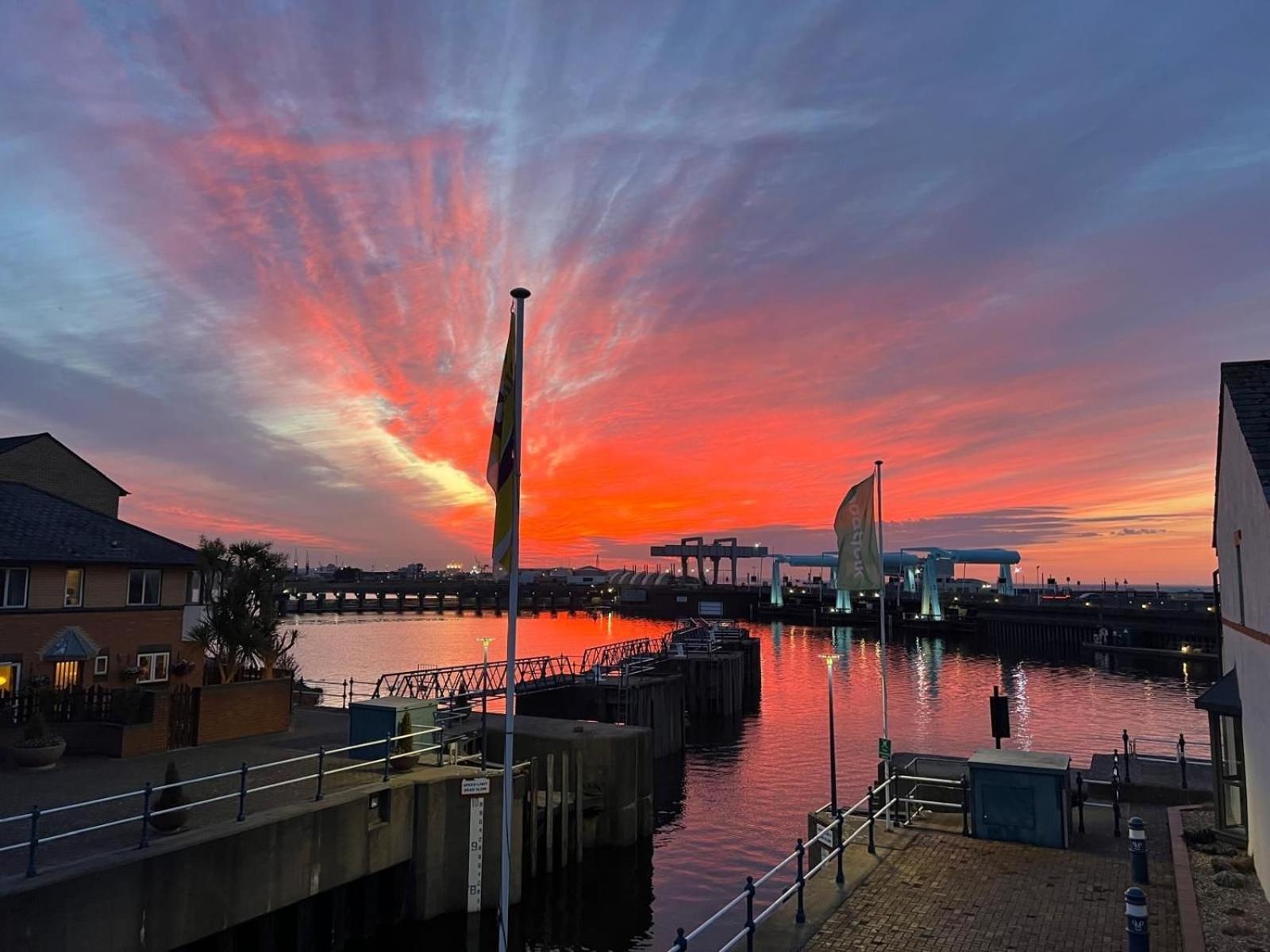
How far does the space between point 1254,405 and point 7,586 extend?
34.8 meters

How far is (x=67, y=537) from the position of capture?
3112 centimetres

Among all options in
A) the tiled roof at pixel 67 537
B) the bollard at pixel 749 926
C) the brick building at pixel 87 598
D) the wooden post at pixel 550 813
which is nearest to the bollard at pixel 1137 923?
the bollard at pixel 749 926

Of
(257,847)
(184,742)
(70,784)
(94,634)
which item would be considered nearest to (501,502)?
(257,847)

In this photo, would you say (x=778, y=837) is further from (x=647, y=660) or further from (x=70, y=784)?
(x=647, y=660)

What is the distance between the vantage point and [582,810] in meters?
30.2

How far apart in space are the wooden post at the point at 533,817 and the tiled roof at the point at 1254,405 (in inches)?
819

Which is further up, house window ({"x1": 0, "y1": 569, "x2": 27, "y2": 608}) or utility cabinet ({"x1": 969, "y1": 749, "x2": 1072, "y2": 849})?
house window ({"x1": 0, "y1": 569, "x2": 27, "y2": 608})

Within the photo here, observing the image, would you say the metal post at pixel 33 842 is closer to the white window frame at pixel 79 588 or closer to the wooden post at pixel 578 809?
the wooden post at pixel 578 809

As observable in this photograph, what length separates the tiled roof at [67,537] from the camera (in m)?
29.4

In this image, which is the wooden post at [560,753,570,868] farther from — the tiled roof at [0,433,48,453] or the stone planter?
the tiled roof at [0,433,48,453]

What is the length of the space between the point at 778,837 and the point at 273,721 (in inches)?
760

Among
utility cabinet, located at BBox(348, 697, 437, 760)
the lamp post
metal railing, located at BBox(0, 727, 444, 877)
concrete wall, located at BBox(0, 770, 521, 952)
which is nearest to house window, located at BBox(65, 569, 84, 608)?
metal railing, located at BBox(0, 727, 444, 877)

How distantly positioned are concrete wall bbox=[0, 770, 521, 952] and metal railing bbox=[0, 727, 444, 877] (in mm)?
489

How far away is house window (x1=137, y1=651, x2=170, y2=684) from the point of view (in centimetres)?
3197
